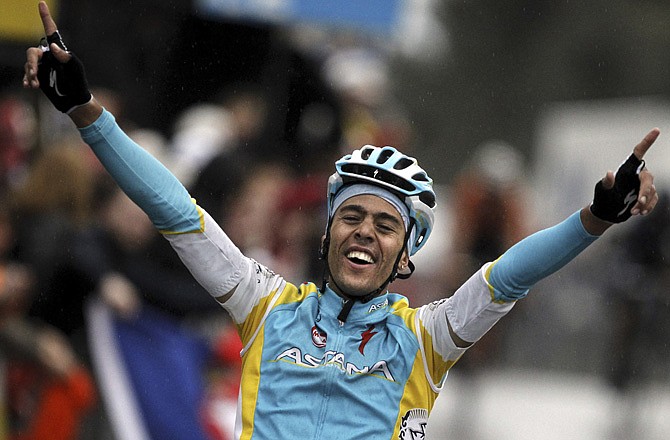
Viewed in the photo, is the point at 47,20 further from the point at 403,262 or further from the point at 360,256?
the point at 403,262

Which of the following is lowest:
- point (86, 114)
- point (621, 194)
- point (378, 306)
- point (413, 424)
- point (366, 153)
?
point (413, 424)

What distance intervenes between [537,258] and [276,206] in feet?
16.6

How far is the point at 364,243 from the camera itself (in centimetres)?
534

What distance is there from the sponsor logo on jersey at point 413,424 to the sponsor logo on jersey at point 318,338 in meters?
0.40

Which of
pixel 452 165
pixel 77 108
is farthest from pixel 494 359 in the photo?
pixel 452 165

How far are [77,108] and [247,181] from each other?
4118 mm

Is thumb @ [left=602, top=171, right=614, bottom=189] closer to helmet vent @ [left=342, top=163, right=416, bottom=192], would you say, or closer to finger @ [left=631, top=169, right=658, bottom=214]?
finger @ [left=631, top=169, right=658, bottom=214]

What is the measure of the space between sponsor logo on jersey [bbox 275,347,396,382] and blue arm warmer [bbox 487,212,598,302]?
482 mm

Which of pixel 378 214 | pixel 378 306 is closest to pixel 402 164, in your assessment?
pixel 378 214

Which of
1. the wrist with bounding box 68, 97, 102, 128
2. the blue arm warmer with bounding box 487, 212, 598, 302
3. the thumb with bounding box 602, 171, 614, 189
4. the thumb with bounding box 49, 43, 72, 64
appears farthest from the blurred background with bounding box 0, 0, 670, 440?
the thumb with bounding box 602, 171, 614, 189

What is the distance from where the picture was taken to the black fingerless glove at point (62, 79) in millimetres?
4973

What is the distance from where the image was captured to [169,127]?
10562 millimetres

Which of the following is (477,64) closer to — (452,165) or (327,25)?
(452,165)

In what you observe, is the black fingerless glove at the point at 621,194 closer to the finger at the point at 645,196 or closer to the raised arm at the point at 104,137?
the finger at the point at 645,196
